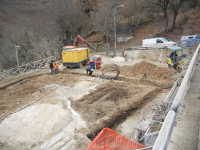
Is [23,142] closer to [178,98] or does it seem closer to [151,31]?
[178,98]

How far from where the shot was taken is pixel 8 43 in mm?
23000

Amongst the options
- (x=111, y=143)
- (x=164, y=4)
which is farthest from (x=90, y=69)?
(x=164, y=4)

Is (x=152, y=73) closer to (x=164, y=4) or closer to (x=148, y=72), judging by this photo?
(x=148, y=72)

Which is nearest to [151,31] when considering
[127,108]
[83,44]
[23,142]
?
[83,44]

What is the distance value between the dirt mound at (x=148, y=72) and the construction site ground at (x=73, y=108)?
0.23 feet

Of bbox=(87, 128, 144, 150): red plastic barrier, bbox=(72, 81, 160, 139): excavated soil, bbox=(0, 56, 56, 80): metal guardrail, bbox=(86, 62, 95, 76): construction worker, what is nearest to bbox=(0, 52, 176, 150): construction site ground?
bbox=(72, 81, 160, 139): excavated soil

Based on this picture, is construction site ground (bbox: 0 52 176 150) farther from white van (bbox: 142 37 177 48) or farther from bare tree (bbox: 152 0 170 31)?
bare tree (bbox: 152 0 170 31)

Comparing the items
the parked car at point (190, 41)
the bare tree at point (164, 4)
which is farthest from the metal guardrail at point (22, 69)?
the bare tree at point (164, 4)

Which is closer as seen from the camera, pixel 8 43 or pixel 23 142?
pixel 23 142

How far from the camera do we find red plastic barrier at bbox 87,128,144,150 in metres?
4.30

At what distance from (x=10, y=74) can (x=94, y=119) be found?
12646 mm

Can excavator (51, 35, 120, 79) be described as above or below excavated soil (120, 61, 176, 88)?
above

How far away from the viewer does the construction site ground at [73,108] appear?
6.50 m

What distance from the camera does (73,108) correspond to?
866 centimetres
